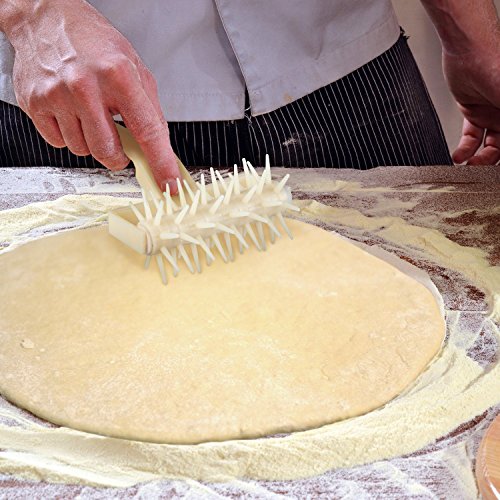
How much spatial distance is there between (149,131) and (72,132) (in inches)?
6.9

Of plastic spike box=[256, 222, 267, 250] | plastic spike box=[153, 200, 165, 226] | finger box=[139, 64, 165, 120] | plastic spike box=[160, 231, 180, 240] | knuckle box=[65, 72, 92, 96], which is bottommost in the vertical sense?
plastic spike box=[256, 222, 267, 250]

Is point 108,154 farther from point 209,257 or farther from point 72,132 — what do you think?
point 209,257

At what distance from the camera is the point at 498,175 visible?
1709 mm

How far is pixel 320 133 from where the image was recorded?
72.0 inches

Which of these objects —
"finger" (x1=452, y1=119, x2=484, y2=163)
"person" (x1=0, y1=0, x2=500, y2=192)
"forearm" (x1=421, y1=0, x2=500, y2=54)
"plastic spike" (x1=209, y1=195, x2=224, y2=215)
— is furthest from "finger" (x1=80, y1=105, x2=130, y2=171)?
"finger" (x1=452, y1=119, x2=484, y2=163)

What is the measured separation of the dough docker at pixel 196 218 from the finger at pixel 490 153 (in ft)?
2.92

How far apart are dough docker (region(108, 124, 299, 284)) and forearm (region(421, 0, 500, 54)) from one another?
2.73 ft

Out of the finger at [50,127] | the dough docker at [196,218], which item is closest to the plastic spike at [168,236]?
the dough docker at [196,218]

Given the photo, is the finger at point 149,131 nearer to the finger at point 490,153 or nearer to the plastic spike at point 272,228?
the plastic spike at point 272,228

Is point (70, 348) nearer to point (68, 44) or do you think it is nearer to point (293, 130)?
point (68, 44)

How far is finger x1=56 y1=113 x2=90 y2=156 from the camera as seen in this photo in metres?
1.30

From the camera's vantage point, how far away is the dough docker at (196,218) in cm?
117

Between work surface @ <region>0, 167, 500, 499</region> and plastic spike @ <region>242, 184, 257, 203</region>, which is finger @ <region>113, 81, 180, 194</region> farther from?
work surface @ <region>0, 167, 500, 499</region>

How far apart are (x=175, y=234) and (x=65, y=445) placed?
41 cm
